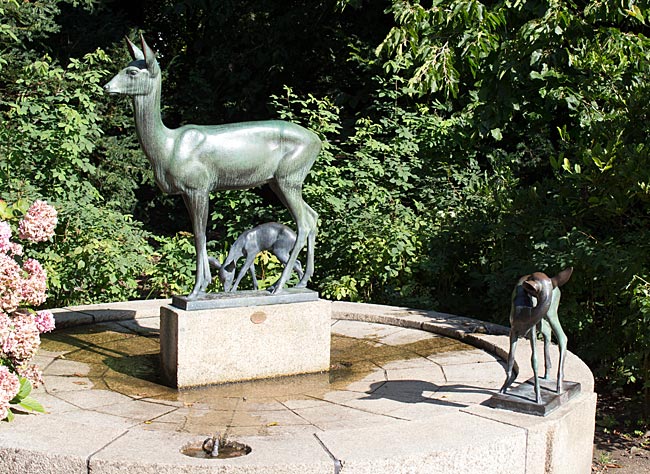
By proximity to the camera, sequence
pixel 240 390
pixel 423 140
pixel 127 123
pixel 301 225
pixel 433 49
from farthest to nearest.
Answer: pixel 127 123 → pixel 423 140 → pixel 433 49 → pixel 301 225 → pixel 240 390

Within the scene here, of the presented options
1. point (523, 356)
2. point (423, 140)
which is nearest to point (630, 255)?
point (523, 356)

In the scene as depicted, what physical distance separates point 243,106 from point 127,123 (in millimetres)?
2283

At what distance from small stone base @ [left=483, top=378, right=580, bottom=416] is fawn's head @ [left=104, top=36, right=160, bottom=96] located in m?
2.98

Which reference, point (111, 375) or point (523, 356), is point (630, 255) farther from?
point (111, 375)

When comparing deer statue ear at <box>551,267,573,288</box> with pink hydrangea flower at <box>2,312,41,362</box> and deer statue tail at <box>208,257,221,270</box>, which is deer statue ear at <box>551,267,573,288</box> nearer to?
deer statue tail at <box>208,257,221,270</box>

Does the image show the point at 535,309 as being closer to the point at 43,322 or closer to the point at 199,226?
the point at 199,226

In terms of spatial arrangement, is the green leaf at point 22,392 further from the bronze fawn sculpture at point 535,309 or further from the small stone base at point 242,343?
the bronze fawn sculpture at point 535,309

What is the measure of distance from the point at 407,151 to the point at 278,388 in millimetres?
5666

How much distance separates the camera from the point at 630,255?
5891 millimetres

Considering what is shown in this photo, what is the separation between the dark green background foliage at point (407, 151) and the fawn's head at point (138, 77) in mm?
2841

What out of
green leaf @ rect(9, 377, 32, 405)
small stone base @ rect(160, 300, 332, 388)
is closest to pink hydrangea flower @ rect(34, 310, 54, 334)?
green leaf @ rect(9, 377, 32, 405)

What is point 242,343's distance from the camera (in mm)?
5398

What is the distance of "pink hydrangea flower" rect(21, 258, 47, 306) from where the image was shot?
4418 mm

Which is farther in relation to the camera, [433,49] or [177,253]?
[177,253]
